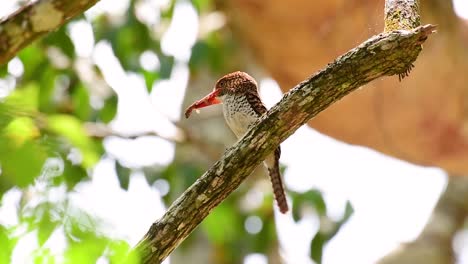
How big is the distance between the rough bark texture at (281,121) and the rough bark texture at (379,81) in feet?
8.12

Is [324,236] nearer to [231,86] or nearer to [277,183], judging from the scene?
[277,183]

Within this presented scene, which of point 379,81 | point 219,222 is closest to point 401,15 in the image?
point 219,222

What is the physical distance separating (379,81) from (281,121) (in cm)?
259

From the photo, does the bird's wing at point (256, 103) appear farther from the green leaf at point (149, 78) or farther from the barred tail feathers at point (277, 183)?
the green leaf at point (149, 78)

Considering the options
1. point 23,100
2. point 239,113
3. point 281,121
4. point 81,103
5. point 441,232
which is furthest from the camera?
point 441,232

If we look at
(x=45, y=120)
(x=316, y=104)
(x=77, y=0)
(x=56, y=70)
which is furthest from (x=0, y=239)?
(x=56, y=70)

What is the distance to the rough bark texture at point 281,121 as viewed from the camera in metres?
1.75

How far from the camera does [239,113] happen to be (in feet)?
10.6

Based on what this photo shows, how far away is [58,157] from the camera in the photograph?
1.21 metres

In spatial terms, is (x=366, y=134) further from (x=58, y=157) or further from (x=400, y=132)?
(x=58, y=157)

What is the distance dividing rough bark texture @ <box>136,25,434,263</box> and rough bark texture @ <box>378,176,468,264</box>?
3.86 metres

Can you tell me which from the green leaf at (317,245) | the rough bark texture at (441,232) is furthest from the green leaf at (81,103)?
the rough bark texture at (441,232)

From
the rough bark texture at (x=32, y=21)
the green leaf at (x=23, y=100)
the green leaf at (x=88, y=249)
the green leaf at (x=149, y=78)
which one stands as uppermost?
the green leaf at (x=149, y=78)

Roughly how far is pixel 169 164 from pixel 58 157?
12.5 ft
